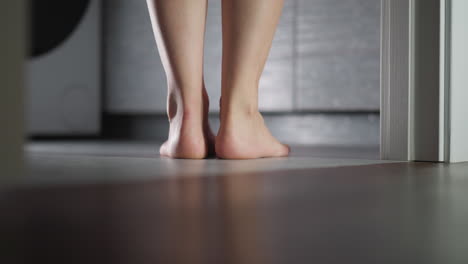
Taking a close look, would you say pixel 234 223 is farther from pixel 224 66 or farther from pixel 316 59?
pixel 316 59

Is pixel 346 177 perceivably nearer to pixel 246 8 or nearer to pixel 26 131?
pixel 246 8

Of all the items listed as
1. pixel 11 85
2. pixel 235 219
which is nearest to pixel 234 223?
pixel 235 219

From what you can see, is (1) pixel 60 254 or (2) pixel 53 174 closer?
(1) pixel 60 254

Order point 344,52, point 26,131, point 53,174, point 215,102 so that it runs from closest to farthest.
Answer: point 26,131 < point 53,174 < point 344,52 < point 215,102

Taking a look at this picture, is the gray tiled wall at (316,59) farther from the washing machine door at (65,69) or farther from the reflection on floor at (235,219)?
the reflection on floor at (235,219)

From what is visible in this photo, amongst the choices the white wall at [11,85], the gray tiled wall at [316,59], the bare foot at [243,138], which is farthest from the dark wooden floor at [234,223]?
the gray tiled wall at [316,59]

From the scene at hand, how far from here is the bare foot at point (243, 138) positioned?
108 cm

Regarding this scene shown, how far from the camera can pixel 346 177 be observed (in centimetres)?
79

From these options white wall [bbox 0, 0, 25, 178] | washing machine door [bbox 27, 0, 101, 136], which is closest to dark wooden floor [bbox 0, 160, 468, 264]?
white wall [bbox 0, 0, 25, 178]

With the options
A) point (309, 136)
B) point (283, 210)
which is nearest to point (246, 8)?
point (283, 210)

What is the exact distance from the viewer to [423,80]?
3.62 feet

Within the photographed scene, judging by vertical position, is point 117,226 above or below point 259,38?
below

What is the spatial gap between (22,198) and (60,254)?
23cm

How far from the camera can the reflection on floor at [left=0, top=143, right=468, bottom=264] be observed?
1.05ft
